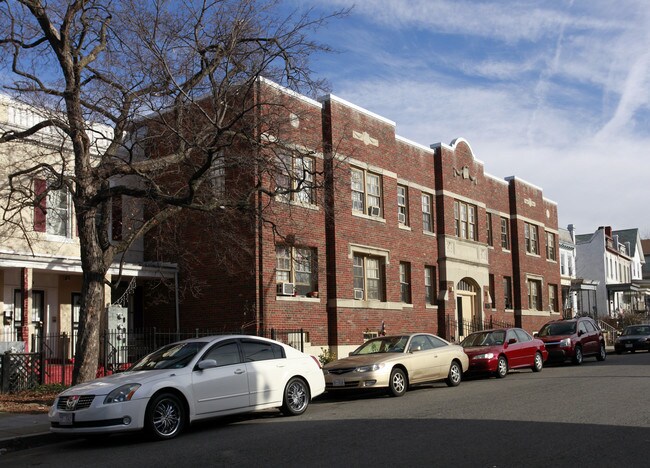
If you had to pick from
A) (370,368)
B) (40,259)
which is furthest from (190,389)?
(40,259)

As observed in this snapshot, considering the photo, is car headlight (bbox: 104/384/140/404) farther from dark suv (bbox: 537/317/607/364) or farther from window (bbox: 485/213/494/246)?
window (bbox: 485/213/494/246)

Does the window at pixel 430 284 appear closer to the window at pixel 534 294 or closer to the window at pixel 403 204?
the window at pixel 403 204

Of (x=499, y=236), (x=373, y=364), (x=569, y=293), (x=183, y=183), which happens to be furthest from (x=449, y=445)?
(x=569, y=293)

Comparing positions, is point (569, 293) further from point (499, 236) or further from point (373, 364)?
point (373, 364)

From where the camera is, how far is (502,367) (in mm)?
19078

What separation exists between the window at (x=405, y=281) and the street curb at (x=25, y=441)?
56.1 feet

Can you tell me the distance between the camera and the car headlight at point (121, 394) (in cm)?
969

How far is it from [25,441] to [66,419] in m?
1.00

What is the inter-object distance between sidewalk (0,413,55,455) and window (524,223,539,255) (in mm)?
28893

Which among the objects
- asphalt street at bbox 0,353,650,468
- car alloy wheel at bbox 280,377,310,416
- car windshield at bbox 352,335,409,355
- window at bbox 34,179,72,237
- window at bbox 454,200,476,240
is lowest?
asphalt street at bbox 0,353,650,468

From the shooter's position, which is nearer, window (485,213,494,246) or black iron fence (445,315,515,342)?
black iron fence (445,315,515,342)

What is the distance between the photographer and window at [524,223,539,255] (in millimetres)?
36625

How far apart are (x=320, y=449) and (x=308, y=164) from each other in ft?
46.6

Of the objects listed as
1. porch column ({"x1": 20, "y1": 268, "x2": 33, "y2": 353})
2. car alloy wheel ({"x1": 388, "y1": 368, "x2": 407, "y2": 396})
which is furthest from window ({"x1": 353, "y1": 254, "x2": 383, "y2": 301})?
porch column ({"x1": 20, "y1": 268, "x2": 33, "y2": 353})
